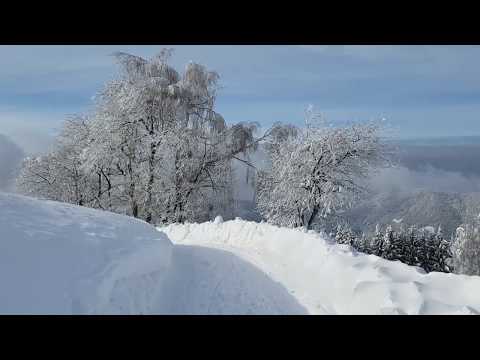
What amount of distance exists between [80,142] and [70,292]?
57.0 ft

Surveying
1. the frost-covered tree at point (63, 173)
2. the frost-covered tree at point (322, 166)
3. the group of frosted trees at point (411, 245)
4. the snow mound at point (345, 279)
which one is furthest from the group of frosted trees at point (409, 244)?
the snow mound at point (345, 279)

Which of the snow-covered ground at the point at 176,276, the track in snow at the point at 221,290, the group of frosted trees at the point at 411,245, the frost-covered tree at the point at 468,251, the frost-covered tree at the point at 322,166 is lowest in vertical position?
the group of frosted trees at the point at 411,245

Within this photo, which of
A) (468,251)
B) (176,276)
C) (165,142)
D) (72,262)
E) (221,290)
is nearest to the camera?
(72,262)

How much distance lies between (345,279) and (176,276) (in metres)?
2.91

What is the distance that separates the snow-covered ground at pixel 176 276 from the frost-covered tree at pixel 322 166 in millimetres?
9245

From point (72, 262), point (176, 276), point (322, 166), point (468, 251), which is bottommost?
point (468, 251)

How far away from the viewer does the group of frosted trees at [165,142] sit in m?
17.9

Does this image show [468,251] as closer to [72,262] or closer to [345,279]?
[345,279]

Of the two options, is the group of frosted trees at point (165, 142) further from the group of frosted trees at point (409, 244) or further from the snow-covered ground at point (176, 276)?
the snow-covered ground at point (176, 276)

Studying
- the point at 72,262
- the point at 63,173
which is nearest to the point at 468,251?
the point at 72,262

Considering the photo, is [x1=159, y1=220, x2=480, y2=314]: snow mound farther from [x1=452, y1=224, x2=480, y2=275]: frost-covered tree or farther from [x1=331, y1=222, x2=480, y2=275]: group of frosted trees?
[x1=331, y1=222, x2=480, y2=275]: group of frosted trees

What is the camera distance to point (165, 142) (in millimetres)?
17625

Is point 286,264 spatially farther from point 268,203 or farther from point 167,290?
point 268,203
